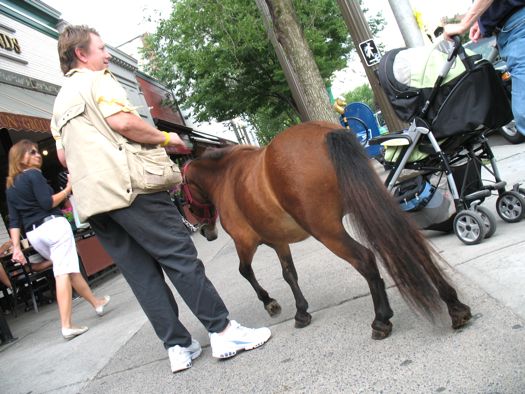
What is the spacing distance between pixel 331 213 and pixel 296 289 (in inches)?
35.2

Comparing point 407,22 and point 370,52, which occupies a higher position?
point 407,22

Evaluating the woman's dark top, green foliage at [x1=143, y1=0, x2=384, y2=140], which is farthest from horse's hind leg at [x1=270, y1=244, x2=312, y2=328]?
green foliage at [x1=143, y1=0, x2=384, y2=140]

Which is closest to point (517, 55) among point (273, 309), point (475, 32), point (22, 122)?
point (475, 32)

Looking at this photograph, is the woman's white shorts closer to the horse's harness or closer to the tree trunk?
the horse's harness

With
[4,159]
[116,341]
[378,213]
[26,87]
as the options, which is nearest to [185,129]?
[4,159]

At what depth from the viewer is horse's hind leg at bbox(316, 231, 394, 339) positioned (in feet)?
9.00

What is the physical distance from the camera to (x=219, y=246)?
8914 mm

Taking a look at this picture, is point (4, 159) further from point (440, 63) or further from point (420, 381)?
point (420, 381)

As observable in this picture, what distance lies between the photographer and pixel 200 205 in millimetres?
4094

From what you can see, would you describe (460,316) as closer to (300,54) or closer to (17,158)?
(17,158)

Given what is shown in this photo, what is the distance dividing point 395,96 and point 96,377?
3.18 meters

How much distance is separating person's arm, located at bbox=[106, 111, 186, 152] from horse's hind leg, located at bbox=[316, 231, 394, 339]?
129cm

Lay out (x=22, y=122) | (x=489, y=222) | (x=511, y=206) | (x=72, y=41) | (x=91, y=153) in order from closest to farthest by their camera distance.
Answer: (x=91, y=153) → (x=72, y=41) → (x=489, y=222) → (x=511, y=206) → (x=22, y=122)

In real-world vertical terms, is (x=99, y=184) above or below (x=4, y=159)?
below
